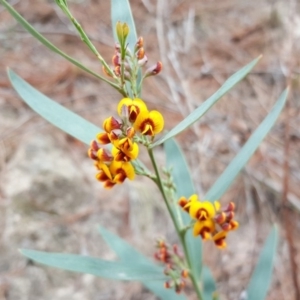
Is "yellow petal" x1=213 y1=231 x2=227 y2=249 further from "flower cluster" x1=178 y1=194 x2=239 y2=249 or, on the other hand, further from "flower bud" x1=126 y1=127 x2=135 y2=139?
"flower bud" x1=126 y1=127 x2=135 y2=139

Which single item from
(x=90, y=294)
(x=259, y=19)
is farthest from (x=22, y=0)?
(x=90, y=294)

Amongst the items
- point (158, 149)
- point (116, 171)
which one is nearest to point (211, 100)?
point (116, 171)

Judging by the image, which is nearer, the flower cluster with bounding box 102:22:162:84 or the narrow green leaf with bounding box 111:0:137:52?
the flower cluster with bounding box 102:22:162:84

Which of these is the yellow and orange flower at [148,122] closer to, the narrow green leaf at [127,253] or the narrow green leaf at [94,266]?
the narrow green leaf at [94,266]

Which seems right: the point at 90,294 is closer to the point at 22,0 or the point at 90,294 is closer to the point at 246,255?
the point at 246,255

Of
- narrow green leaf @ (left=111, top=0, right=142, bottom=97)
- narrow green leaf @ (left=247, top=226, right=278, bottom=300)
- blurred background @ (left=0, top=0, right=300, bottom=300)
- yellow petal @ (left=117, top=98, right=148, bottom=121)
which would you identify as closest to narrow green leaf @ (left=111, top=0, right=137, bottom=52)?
narrow green leaf @ (left=111, top=0, right=142, bottom=97)

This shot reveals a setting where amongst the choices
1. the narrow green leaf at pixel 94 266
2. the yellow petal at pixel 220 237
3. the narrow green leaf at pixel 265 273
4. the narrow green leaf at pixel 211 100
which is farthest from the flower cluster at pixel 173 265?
the narrow green leaf at pixel 211 100
